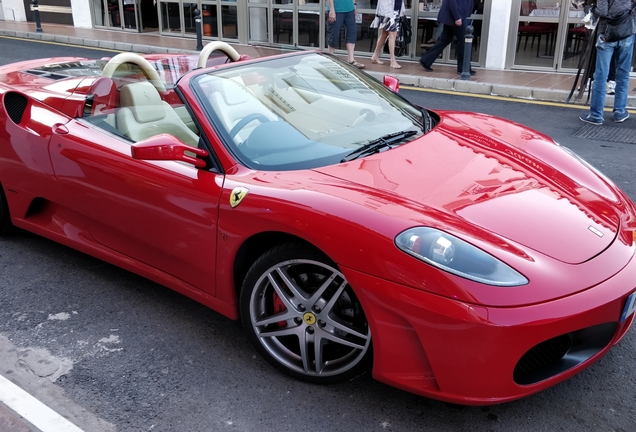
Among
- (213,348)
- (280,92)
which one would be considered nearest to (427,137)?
(280,92)

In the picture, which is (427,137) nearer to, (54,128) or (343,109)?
(343,109)

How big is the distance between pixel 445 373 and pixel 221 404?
0.96 meters

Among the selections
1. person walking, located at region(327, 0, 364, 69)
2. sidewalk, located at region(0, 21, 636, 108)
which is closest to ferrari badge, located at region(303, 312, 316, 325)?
sidewalk, located at region(0, 21, 636, 108)

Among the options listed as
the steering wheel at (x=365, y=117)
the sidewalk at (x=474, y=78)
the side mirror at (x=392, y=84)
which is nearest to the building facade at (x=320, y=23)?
the sidewalk at (x=474, y=78)

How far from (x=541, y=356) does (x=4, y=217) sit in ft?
11.3

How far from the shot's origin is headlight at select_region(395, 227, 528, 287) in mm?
2287

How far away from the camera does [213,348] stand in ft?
10.1

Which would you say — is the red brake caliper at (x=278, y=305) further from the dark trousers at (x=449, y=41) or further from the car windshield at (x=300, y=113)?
the dark trousers at (x=449, y=41)

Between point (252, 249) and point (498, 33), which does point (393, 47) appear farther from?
point (252, 249)

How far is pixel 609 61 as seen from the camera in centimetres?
716

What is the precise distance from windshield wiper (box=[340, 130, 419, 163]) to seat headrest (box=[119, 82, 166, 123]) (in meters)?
1.11

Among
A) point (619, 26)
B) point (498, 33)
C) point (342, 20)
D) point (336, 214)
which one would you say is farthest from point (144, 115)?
point (498, 33)

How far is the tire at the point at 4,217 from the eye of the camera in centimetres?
413

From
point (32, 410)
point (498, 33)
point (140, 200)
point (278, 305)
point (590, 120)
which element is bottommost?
point (32, 410)
